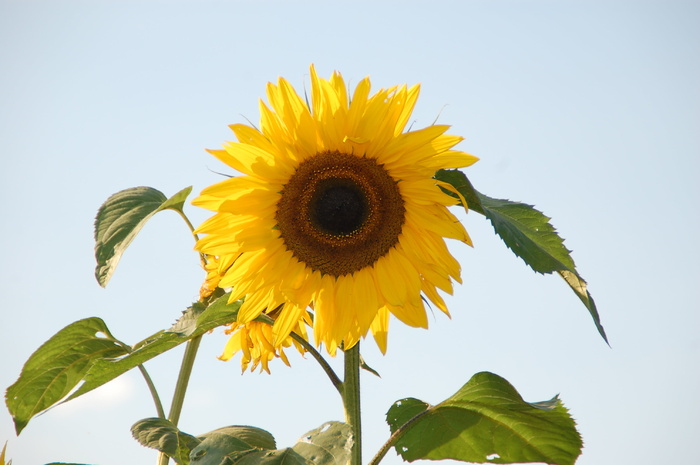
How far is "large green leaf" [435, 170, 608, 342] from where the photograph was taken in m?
1.89

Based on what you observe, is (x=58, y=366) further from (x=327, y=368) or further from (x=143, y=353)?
(x=327, y=368)

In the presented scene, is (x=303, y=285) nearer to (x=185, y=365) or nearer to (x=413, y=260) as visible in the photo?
(x=413, y=260)

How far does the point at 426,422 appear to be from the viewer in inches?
86.2

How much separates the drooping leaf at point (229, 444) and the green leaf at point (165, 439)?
52 millimetres

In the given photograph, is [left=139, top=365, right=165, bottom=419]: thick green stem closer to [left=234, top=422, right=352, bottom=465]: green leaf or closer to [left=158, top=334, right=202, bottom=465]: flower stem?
[left=158, top=334, right=202, bottom=465]: flower stem

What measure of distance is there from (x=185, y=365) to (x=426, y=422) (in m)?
0.90

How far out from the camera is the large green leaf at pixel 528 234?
6.21 ft

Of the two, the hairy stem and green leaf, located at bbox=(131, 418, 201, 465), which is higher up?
the hairy stem

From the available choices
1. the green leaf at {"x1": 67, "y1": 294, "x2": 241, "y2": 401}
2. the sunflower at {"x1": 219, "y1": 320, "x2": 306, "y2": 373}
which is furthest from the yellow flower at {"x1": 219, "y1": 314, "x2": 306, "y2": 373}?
the green leaf at {"x1": 67, "y1": 294, "x2": 241, "y2": 401}

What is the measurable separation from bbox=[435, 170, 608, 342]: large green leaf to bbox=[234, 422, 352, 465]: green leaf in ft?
2.20

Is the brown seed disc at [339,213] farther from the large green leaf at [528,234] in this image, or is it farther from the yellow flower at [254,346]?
the yellow flower at [254,346]

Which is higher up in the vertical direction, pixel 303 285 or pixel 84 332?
pixel 303 285

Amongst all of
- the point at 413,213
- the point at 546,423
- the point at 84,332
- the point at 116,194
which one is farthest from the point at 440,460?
the point at 116,194

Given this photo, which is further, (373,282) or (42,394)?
(373,282)
